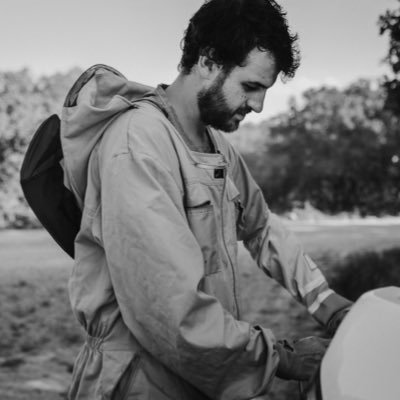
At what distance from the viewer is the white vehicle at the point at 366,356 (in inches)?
42.5

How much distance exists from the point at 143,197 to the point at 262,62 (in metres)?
0.66

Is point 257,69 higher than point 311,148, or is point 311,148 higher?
point 257,69

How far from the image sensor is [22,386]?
13.5 feet

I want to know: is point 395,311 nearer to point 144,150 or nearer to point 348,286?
point 144,150

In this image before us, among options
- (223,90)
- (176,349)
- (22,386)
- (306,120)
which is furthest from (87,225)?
(306,120)

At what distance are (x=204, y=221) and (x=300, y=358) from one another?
473 mm

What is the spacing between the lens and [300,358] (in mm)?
1477

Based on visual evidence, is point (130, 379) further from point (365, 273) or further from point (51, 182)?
point (365, 273)

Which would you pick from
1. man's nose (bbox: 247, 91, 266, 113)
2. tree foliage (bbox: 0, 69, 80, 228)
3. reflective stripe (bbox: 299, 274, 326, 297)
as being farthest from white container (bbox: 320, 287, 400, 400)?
tree foliage (bbox: 0, 69, 80, 228)

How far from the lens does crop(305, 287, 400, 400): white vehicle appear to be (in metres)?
1.08

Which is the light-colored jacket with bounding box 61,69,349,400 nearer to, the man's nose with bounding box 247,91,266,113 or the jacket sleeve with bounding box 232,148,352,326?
the jacket sleeve with bounding box 232,148,352,326

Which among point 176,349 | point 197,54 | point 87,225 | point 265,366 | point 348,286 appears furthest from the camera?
point 348,286

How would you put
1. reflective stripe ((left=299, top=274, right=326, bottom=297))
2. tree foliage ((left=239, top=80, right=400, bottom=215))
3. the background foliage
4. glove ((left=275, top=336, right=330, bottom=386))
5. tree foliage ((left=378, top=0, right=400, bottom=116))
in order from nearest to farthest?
glove ((left=275, top=336, right=330, bottom=386))
reflective stripe ((left=299, top=274, right=326, bottom=297))
tree foliage ((left=378, top=0, right=400, bottom=116))
tree foliage ((left=239, top=80, right=400, bottom=215))
the background foliage

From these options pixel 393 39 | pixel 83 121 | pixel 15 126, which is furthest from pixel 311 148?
pixel 83 121
